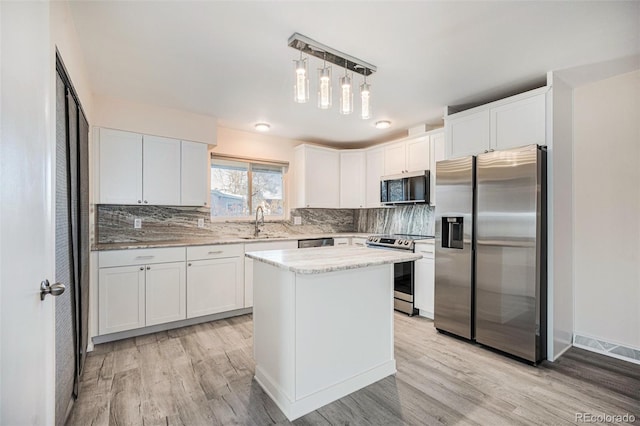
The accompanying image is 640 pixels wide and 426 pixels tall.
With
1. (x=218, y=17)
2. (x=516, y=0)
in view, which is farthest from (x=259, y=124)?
(x=516, y=0)

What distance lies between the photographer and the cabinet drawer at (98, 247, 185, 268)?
113 inches

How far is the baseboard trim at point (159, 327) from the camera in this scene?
2.90 meters

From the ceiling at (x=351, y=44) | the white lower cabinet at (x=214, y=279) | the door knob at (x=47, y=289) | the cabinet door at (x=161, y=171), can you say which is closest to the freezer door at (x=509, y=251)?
the ceiling at (x=351, y=44)

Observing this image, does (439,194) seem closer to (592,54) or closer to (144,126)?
(592,54)

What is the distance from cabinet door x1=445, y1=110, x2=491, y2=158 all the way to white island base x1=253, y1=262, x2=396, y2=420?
66.5 inches

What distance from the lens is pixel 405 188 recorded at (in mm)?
3994

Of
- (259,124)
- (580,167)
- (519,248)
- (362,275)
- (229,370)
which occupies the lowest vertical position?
(229,370)

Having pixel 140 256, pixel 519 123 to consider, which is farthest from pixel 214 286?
pixel 519 123

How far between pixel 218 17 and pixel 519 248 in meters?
2.82

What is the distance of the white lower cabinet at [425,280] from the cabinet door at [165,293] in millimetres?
2686

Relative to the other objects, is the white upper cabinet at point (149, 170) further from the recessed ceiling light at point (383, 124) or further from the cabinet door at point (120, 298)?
the recessed ceiling light at point (383, 124)

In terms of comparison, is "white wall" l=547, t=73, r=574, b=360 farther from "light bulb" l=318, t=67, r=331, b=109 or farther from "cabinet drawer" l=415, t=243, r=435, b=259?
"light bulb" l=318, t=67, r=331, b=109

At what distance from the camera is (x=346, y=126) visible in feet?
13.5

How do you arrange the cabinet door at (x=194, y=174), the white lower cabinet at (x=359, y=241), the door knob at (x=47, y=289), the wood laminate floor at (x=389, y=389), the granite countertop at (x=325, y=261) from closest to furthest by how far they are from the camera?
the door knob at (x=47, y=289) → the granite countertop at (x=325, y=261) → the wood laminate floor at (x=389, y=389) → the cabinet door at (x=194, y=174) → the white lower cabinet at (x=359, y=241)
